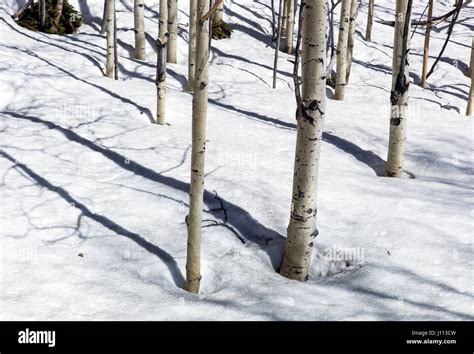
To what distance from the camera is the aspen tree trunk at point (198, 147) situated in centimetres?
394

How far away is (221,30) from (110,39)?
6122 millimetres

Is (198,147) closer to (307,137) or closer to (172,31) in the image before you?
(307,137)

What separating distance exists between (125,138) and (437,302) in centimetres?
515

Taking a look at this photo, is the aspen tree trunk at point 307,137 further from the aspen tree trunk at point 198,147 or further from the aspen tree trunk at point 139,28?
the aspen tree trunk at point 139,28

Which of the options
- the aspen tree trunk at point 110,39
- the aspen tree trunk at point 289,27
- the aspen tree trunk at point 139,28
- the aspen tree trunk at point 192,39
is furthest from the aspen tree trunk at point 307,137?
the aspen tree trunk at point 289,27

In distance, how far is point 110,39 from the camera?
10.1m

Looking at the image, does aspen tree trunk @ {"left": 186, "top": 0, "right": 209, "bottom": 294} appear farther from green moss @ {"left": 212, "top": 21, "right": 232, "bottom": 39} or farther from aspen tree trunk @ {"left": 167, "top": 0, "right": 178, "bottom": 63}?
green moss @ {"left": 212, "top": 21, "right": 232, "bottom": 39}

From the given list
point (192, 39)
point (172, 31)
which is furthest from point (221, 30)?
point (192, 39)

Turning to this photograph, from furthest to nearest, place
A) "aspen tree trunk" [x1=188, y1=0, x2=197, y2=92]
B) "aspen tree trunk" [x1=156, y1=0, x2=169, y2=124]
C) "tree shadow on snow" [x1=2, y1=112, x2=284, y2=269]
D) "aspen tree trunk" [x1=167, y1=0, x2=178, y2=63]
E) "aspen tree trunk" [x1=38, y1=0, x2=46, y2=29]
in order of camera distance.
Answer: "aspen tree trunk" [x1=38, y1=0, x2=46, y2=29]
"aspen tree trunk" [x1=167, y1=0, x2=178, y2=63]
"aspen tree trunk" [x1=188, y1=0, x2=197, y2=92]
"aspen tree trunk" [x1=156, y1=0, x2=169, y2=124]
"tree shadow on snow" [x1=2, y1=112, x2=284, y2=269]

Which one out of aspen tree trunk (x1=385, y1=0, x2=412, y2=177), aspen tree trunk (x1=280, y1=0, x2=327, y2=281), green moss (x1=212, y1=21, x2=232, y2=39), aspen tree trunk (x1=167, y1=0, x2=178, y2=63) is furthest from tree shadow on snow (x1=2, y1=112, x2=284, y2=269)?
green moss (x1=212, y1=21, x2=232, y2=39)

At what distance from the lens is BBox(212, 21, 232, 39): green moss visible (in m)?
15.4

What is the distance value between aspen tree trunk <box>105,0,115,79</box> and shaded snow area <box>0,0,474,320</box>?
0.39 m

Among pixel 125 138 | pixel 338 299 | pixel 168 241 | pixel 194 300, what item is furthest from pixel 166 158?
pixel 338 299
